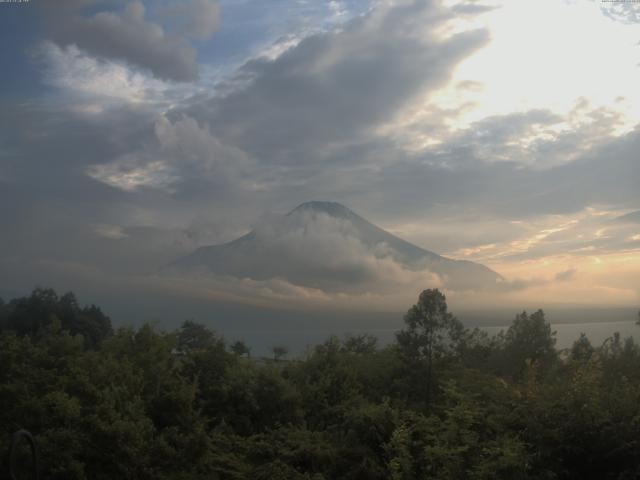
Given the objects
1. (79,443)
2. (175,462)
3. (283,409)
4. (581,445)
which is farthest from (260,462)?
(581,445)

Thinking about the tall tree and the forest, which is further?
the tall tree

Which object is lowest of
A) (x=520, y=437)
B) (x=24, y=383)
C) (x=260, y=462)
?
(x=260, y=462)

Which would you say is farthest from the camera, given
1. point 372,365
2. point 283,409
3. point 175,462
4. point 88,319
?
point 88,319

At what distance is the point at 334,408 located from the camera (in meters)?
16.8

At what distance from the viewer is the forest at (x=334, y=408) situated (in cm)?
1131

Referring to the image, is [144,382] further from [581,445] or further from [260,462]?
[581,445]

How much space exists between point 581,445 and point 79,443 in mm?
11086

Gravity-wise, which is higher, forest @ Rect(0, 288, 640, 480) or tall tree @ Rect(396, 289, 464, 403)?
tall tree @ Rect(396, 289, 464, 403)

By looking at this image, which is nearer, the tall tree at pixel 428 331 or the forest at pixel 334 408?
the forest at pixel 334 408

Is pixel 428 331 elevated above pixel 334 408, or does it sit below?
above

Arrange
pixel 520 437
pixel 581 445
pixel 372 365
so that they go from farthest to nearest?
pixel 372 365
pixel 520 437
pixel 581 445

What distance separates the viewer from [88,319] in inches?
1928

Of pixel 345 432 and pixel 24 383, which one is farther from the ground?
pixel 24 383

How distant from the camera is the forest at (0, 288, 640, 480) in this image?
1131cm
